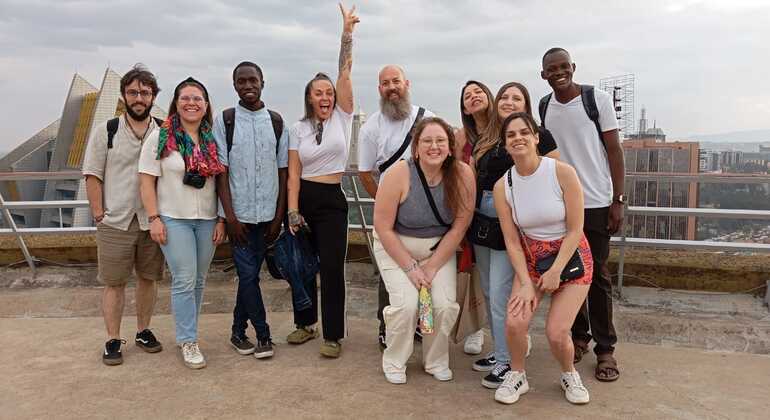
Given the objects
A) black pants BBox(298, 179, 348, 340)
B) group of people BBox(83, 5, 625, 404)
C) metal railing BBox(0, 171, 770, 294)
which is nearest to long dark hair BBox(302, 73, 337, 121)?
group of people BBox(83, 5, 625, 404)

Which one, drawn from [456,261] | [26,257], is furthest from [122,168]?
[26,257]

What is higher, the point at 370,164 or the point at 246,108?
the point at 246,108

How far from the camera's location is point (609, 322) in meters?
3.56

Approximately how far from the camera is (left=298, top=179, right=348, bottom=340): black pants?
3.80 meters

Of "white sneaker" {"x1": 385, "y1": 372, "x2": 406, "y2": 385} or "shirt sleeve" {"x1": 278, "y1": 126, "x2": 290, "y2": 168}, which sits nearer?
"white sneaker" {"x1": 385, "y1": 372, "x2": 406, "y2": 385}

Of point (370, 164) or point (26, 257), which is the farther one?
point (26, 257)

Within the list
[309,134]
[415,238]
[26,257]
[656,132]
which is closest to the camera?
[415,238]

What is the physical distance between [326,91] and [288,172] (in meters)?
0.61

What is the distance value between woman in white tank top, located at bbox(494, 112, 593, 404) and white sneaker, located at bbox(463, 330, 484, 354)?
0.70m

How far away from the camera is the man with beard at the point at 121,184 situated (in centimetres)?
356

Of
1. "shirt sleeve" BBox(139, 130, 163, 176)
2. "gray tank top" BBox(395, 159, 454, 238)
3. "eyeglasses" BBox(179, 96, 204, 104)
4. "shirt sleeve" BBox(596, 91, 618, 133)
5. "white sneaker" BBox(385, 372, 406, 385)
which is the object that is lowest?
"white sneaker" BBox(385, 372, 406, 385)

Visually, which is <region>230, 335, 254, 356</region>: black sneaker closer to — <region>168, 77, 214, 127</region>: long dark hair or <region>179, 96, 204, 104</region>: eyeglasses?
<region>168, 77, 214, 127</region>: long dark hair

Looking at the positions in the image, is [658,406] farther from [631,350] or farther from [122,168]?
[122,168]

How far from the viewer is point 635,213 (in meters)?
4.48
